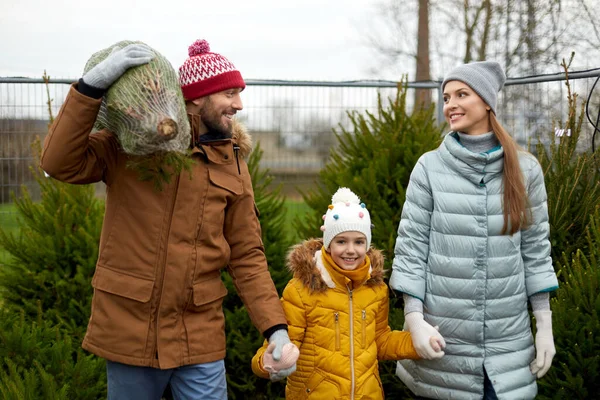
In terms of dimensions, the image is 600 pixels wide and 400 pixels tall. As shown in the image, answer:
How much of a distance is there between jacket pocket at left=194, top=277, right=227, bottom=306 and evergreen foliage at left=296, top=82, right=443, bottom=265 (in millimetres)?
1882

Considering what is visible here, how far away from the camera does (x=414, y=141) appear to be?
197 inches

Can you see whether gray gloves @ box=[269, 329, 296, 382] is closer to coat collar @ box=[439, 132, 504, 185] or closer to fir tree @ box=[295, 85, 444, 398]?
coat collar @ box=[439, 132, 504, 185]

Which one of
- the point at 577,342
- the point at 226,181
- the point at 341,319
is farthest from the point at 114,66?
the point at 577,342

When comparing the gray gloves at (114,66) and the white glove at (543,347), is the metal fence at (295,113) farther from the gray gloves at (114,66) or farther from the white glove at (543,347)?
the gray gloves at (114,66)

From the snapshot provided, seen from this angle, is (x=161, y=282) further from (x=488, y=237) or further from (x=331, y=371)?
(x=488, y=237)

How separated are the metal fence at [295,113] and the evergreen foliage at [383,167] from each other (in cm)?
58

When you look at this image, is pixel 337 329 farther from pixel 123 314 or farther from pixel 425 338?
pixel 123 314

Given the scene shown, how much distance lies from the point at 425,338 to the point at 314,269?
63 centimetres

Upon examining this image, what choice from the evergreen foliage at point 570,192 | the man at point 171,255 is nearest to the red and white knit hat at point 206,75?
the man at point 171,255

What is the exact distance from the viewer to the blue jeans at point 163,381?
2.88m

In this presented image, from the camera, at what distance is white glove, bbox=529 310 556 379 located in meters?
3.24

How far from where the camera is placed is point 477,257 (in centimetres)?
319

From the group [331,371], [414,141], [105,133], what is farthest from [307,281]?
[414,141]

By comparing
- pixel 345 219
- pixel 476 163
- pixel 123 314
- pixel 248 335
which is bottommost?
pixel 248 335
